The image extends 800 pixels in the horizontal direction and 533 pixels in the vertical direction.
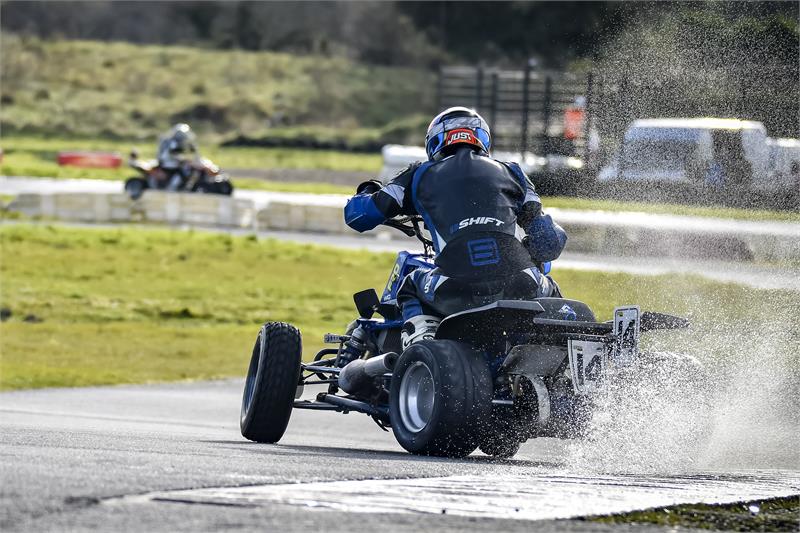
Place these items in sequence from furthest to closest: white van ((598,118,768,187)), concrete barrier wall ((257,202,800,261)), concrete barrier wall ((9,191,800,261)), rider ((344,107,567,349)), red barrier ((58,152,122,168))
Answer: red barrier ((58,152,122,168)) < white van ((598,118,768,187)) < concrete barrier wall ((9,191,800,261)) < concrete barrier wall ((257,202,800,261)) < rider ((344,107,567,349))

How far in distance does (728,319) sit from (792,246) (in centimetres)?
434

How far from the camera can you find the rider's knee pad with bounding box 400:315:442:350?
773 centimetres

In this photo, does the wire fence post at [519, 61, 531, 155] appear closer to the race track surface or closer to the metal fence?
the metal fence

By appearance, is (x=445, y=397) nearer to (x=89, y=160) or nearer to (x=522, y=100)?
(x=522, y=100)

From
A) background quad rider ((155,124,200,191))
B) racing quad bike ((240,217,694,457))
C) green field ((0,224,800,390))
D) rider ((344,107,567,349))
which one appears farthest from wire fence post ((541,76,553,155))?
racing quad bike ((240,217,694,457))

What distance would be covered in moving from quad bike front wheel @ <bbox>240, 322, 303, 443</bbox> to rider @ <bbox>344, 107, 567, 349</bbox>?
0.70 m

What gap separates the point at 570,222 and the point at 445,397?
54.2 feet

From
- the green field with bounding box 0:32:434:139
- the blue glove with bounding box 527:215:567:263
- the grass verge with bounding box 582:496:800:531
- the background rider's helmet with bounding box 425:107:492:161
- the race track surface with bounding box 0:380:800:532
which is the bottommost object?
the grass verge with bounding box 582:496:800:531

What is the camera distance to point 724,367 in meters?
8.40

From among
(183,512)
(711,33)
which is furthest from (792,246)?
(183,512)

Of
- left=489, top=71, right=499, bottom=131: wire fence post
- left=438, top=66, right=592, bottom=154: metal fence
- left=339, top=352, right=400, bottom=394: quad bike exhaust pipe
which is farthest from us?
left=489, top=71, right=499, bottom=131: wire fence post

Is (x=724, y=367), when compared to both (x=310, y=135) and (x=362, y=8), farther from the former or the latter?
(x=362, y=8)

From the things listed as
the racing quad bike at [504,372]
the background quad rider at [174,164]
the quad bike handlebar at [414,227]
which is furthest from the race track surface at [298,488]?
the background quad rider at [174,164]

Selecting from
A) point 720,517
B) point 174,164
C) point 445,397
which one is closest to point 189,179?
point 174,164
